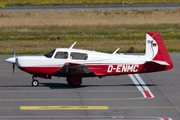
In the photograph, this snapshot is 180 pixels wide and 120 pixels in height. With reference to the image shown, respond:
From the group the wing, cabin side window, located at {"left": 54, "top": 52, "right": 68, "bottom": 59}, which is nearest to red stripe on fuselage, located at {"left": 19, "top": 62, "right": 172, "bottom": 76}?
the wing

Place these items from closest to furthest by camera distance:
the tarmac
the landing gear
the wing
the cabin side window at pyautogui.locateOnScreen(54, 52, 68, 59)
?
the tarmac, the wing, the cabin side window at pyautogui.locateOnScreen(54, 52, 68, 59), the landing gear

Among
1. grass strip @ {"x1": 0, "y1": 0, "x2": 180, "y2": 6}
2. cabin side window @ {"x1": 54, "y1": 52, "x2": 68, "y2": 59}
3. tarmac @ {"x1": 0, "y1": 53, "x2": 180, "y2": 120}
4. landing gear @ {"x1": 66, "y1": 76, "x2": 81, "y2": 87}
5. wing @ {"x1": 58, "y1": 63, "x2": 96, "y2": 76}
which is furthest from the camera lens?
grass strip @ {"x1": 0, "y1": 0, "x2": 180, "y2": 6}

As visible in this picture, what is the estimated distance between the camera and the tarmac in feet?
42.4

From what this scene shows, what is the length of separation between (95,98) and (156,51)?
14.2 feet

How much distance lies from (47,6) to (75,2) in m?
6.72

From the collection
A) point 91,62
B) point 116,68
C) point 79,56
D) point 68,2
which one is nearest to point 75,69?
point 79,56

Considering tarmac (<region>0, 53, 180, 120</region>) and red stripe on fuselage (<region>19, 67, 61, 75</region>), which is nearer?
tarmac (<region>0, 53, 180, 120</region>)

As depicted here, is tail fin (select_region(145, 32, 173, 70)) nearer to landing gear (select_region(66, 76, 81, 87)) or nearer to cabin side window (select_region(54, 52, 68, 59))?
landing gear (select_region(66, 76, 81, 87))

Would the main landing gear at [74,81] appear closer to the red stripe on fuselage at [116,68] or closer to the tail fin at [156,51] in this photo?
the red stripe on fuselage at [116,68]

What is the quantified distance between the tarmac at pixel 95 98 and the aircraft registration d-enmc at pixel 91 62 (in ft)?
2.94

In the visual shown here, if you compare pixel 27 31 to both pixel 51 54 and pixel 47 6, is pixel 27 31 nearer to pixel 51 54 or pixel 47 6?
pixel 47 6

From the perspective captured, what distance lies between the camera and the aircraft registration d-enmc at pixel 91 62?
667 inches

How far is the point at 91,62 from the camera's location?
56.3ft

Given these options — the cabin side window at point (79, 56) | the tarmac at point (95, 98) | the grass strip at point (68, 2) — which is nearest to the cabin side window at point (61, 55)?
the cabin side window at point (79, 56)
